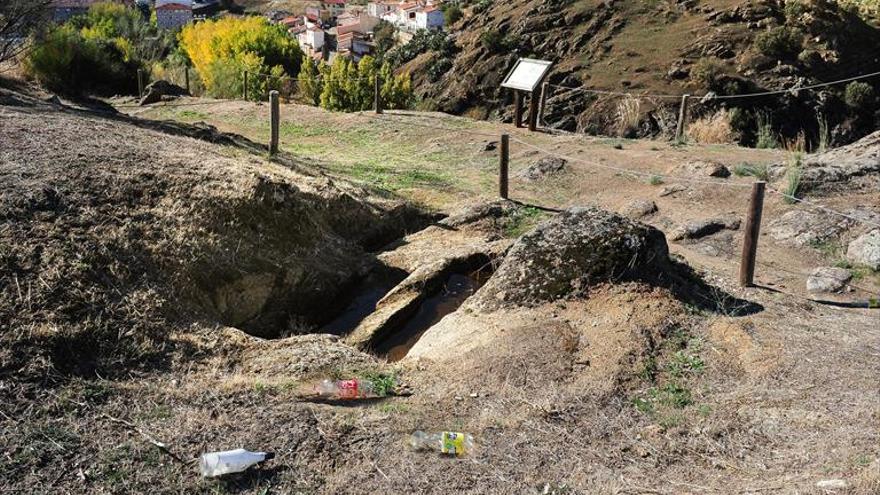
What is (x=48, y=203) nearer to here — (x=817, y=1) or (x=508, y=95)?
(x=508, y=95)

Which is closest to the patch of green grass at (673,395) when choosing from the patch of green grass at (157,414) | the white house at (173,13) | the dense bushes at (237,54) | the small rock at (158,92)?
the patch of green grass at (157,414)

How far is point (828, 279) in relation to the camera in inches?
328

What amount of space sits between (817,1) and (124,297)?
34130 millimetres

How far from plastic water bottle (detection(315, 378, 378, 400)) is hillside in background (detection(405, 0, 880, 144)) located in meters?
16.3

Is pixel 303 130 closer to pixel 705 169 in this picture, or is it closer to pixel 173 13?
pixel 705 169

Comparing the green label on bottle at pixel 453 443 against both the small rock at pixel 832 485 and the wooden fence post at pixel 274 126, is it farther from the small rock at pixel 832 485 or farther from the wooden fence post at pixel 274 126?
the wooden fence post at pixel 274 126

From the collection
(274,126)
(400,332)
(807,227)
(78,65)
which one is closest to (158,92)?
(78,65)

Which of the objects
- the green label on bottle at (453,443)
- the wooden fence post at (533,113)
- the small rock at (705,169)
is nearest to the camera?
the green label on bottle at (453,443)

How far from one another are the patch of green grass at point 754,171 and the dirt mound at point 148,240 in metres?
5.20

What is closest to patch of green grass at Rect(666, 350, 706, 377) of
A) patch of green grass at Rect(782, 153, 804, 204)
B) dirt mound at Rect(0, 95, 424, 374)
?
dirt mound at Rect(0, 95, 424, 374)

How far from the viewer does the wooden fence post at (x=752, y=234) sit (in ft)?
25.5

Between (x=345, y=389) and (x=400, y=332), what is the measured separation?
237 cm

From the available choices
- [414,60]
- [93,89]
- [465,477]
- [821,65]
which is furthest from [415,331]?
[414,60]

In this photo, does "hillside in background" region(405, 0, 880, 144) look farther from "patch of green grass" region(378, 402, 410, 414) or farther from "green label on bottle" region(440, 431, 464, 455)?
"green label on bottle" region(440, 431, 464, 455)
